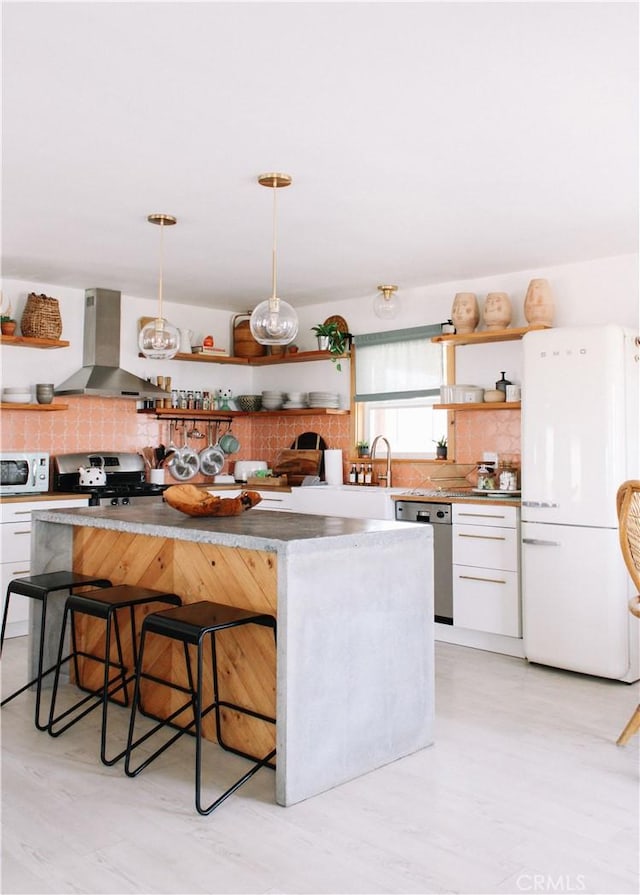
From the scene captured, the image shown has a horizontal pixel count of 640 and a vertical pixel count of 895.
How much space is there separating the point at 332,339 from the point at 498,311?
62.7 inches

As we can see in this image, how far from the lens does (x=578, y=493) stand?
445 cm

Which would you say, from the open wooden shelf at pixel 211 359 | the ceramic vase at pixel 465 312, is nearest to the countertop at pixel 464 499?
the ceramic vase at pixel 465 312

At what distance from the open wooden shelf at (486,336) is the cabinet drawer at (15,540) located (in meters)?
3.22

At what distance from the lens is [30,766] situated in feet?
10.1

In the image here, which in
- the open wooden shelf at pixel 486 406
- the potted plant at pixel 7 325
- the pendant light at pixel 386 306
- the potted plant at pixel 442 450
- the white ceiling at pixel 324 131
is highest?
the white ceiling at pixel 324 131

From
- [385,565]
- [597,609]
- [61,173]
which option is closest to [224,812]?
[385,565]

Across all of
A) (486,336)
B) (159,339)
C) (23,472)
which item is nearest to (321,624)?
(159,339)

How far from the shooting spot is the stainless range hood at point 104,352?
608 cm

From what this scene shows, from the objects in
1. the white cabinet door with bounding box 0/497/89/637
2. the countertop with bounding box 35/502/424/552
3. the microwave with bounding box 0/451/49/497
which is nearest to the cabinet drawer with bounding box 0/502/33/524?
the white cabinet door with bounding box 0/497/89/637

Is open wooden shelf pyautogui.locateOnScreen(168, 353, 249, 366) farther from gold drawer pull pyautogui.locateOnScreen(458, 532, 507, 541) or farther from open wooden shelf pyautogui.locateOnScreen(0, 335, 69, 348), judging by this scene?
gold drawer pull pyautogui.locateOnScreen(458, 532, 507, 541)

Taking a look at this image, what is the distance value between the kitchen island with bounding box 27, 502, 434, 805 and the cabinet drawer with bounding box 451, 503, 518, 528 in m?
1.67

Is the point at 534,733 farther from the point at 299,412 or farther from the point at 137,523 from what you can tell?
the point at 299,412

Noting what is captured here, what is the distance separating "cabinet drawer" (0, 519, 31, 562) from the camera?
205 inches

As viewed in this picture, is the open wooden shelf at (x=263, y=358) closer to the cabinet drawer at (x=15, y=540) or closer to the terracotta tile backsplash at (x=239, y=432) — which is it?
the terracotta tile backsplash at (x=239, y=432)
